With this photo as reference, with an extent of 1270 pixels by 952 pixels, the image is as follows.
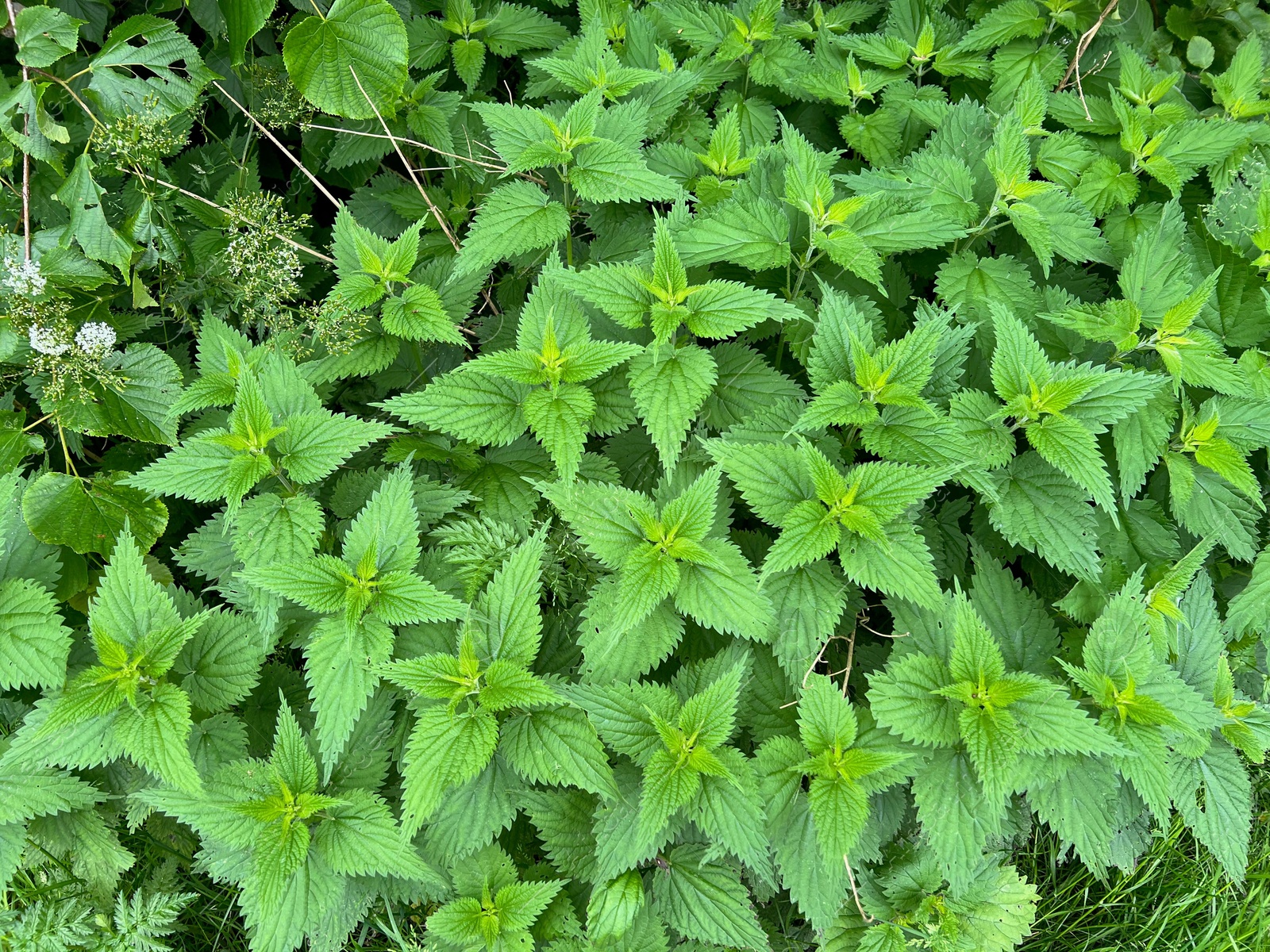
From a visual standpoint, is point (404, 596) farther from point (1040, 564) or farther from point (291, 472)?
point (1040, 564)

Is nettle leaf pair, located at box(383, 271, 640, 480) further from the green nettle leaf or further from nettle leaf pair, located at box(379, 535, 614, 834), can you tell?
the green nettle leaf

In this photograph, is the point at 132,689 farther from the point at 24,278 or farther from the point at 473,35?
the point at 473,35

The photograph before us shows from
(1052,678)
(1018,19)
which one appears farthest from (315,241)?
(1052,678)

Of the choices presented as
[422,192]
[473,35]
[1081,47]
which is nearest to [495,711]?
[422,192]

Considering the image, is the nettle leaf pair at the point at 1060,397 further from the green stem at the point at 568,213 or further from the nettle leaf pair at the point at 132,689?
the nettle leaf pair at the point at 132,689

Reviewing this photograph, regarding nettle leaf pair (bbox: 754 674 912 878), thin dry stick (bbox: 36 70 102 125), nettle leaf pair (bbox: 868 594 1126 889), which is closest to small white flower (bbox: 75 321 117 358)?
thin dry stick (bbox: 36 70 102 125)

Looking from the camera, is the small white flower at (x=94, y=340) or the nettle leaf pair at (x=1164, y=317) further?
the small white flower at (x=94, y=340)

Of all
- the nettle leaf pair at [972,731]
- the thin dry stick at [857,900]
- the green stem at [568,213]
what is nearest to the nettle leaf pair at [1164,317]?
the nettle leaf pair at [972,731]
